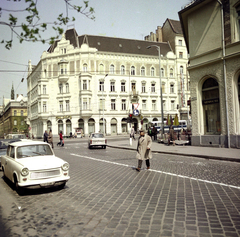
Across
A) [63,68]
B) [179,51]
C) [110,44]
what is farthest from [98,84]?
[179,51]

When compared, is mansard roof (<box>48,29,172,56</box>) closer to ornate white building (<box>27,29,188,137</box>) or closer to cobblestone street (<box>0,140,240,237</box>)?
ornate white building (<box>27,29,188,137</box>)

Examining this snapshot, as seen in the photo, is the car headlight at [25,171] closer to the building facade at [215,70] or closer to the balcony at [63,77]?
the building facade at [215,70]

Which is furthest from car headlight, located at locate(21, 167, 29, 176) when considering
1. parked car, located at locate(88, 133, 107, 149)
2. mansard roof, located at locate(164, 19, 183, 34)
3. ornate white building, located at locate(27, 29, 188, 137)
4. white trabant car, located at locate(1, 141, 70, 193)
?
mansard roof, located at locate(164, 19, 183, 34)

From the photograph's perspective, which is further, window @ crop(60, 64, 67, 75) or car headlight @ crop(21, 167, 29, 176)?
window @ crop(60, 64, 67, 75)

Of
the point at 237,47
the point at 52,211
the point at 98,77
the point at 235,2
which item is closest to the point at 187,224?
the point at 52,211

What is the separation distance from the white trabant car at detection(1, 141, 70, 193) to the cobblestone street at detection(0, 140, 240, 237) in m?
0.38

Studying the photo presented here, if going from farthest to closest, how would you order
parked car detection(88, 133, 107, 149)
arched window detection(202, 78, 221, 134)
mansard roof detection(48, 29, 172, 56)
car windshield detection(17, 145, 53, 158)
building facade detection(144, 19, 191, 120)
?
building facade detection(144, 19, 191, 120)
mansard roof detection(48, 29, 172, 56)
parked car detection(88, 133, 107, 149)
arched window detection(202, 78, 221, 134)
car windshield detection(17, 145, 53, 158)

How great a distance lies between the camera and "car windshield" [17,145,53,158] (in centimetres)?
816

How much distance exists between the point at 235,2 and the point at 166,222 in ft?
57.9

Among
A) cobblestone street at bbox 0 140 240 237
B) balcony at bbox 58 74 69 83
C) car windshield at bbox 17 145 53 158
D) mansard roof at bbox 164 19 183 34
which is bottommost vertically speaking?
cobblestone street at bbox 0 140 240 237

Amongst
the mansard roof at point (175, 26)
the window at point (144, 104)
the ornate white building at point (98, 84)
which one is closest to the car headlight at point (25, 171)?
the ornate white building at point (98, 84)

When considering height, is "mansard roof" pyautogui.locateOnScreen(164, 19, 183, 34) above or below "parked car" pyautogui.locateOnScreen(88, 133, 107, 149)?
above

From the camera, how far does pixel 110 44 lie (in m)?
60.1

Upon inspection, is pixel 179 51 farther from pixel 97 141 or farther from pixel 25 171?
pixel 25 171
